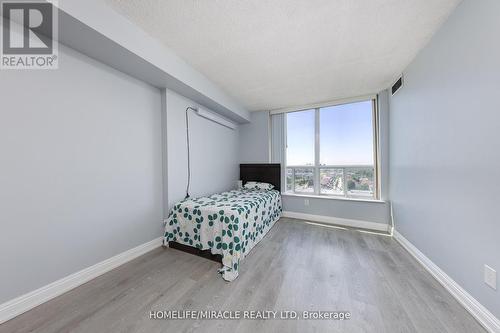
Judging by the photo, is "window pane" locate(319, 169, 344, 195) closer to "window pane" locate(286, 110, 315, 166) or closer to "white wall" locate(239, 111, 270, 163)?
"window pane" locate(286, 110, 315, 166)

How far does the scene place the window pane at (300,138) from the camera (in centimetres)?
355

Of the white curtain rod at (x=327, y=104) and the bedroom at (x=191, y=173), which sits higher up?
the white curtain rod at (x=327, y=104)

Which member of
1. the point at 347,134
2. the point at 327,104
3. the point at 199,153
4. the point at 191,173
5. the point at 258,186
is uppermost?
the point at 327,104

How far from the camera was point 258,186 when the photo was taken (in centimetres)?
365

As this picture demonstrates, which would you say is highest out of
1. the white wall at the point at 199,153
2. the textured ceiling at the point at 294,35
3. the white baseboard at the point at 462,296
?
the textured ceiling at the point at 294,35

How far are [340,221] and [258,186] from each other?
1759 mm

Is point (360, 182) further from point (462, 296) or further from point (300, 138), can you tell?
point (462, 296)

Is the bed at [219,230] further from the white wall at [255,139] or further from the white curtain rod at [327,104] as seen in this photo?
the white curtain rod at [327,104]

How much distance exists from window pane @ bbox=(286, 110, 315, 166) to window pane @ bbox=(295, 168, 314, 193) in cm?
18

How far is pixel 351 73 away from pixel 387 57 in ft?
1.38

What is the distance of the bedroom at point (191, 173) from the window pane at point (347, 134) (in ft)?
1.37

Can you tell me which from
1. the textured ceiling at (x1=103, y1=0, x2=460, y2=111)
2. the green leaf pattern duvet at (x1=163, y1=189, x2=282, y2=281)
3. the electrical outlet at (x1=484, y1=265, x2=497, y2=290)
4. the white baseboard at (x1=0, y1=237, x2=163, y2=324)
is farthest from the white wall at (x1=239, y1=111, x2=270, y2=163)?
the electrical outlet at (x1=484, y1=265, x2=497, y2=290)

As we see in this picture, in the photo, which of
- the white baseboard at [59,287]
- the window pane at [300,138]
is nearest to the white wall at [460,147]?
the window pane at [300,138]

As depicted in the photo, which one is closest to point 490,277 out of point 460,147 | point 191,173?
point 460,147
